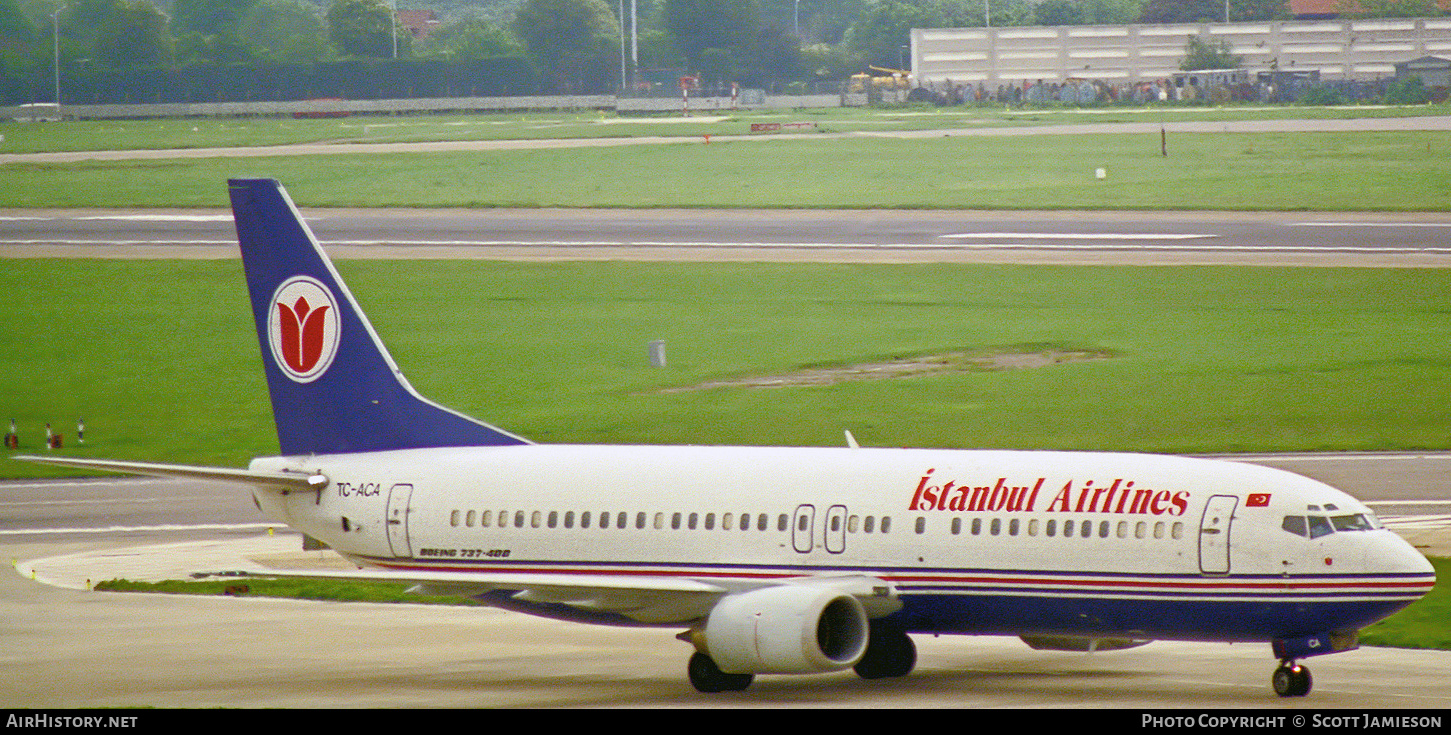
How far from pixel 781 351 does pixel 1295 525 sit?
4553cm

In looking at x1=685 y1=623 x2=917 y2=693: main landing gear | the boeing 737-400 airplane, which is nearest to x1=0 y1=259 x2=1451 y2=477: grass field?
the boeing 737-400 airplane

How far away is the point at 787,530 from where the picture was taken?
30656 mm

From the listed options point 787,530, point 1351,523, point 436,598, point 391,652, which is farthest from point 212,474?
point 1351,523

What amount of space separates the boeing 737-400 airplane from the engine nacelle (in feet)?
0.11

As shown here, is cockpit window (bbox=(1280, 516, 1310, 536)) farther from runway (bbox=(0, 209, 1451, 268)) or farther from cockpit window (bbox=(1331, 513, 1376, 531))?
runway (bbox=(0, 209, 1451, 268))

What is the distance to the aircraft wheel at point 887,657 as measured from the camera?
3127 cm

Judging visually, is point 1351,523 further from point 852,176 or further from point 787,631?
point 852,176

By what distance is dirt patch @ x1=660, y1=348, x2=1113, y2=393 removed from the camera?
2645 inches

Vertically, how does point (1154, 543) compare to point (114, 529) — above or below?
above

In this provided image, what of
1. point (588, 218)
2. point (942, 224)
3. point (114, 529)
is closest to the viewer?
point (114, 529)

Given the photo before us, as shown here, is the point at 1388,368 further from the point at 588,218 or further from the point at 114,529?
the point at 588,218

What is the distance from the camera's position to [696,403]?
63906mm

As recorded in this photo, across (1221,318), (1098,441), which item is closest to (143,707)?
(1098,441)
